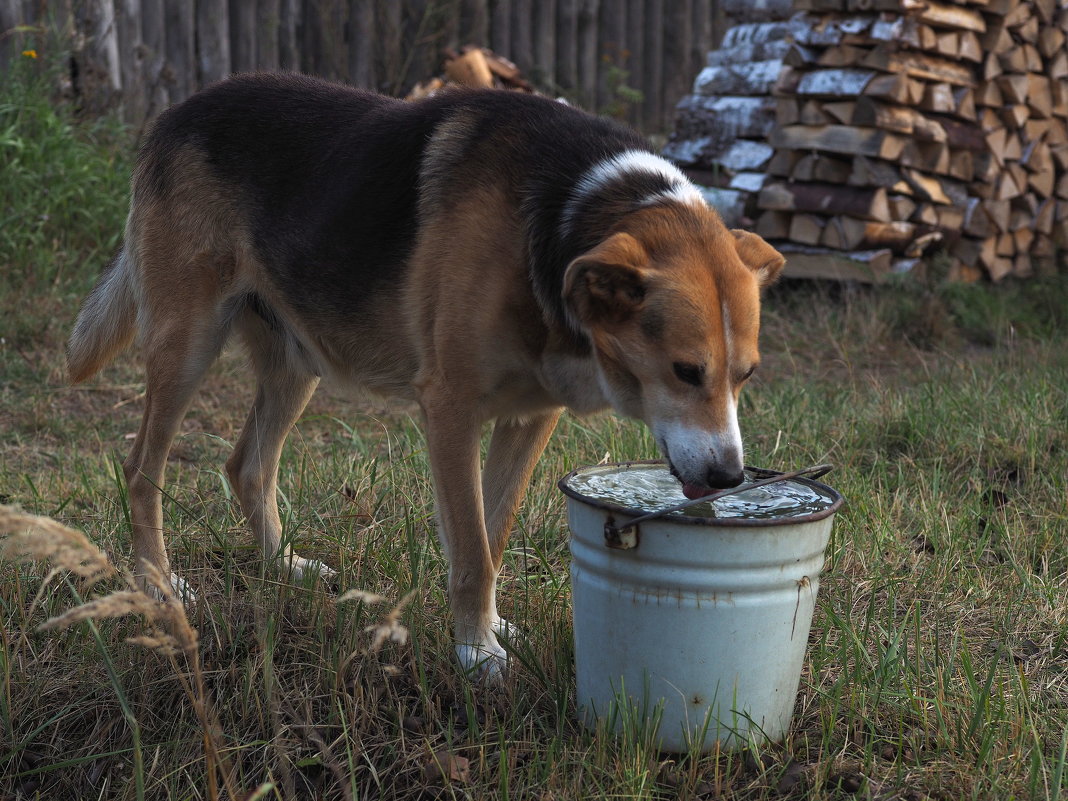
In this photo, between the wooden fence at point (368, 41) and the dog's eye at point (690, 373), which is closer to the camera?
the dog's eye at point (690, 373)

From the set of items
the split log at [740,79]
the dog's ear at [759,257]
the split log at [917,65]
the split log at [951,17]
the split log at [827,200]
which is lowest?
the split log at [827,200]

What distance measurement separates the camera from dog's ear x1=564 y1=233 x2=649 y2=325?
8.27 ft

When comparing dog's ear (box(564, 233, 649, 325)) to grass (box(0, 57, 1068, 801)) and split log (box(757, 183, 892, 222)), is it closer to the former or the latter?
grass (box(0, 57, 1068, 801))

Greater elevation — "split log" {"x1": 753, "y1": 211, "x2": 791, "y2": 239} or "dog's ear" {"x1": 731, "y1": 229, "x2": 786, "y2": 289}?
"dog's ear" {"x1": 731, "y1": 229, "x2": 786, "y2": 289}

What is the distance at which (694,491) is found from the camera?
2514 mm

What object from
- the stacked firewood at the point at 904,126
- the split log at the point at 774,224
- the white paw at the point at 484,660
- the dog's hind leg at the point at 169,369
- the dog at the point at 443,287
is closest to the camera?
the dog at the point at 443,287

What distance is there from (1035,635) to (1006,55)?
17.1 ft

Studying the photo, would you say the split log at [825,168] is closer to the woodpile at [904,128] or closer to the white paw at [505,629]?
the woodpile at [904,128]

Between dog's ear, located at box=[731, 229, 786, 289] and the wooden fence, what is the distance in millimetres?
4530

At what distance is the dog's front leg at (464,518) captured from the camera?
2877 millimetres

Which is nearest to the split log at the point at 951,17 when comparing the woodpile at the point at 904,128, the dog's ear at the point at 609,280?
the woodpile at the point at 904,128

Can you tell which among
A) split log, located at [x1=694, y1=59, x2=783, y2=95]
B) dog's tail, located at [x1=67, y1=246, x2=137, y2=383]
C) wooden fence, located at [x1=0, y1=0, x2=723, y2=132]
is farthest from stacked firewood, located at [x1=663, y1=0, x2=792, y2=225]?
dog's tail, located at [x1=67, y1=246, x2=137, y2=383]

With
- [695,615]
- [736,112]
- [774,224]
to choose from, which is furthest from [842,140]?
[695,615]

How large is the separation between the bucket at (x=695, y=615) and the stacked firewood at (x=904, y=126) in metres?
4.87
